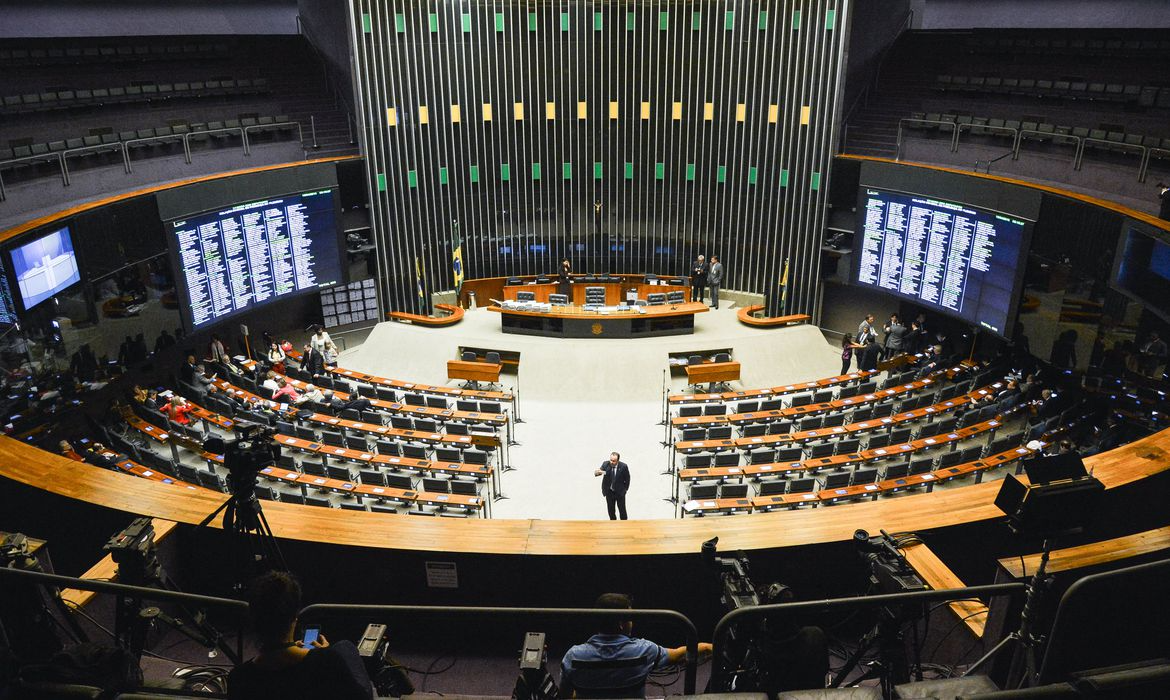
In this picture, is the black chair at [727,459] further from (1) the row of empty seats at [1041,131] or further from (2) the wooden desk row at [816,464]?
(1) the row of empty seats at [1041,131]

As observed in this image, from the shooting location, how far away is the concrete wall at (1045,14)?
548 inches

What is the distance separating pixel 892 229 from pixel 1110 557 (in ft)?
38.8

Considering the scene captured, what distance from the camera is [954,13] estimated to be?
1658 cm

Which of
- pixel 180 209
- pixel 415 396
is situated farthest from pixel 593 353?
pixel 180 209

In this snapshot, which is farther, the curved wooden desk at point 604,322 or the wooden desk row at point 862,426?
the curved wooden desk at point 604,322

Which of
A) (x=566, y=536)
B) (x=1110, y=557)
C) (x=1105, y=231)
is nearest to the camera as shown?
(x=1110, y=557)

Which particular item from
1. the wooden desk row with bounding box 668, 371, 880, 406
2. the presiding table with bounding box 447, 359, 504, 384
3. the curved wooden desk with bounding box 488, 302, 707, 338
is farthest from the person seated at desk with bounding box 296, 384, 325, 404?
the wooden desk row with bounding box 668, 371, 880, 406

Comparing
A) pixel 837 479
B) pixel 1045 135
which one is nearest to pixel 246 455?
pixel 837 479

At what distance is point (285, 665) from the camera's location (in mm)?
2736

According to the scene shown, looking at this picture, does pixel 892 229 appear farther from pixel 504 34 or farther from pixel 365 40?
pixel 365 40

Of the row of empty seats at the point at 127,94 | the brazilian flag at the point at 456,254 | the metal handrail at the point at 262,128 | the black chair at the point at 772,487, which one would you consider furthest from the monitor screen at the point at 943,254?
the row of empty seats at the point at 127,94

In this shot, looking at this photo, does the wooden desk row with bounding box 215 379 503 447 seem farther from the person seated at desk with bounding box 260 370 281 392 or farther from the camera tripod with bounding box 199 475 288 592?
the camera tripod with bounding box 199 475 288 592

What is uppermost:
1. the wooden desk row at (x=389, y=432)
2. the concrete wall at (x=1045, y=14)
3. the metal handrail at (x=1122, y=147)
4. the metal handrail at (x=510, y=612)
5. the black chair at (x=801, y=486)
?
the concrete wall at (x=1045, y=14)

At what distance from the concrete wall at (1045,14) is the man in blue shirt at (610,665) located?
1621 centimetres
